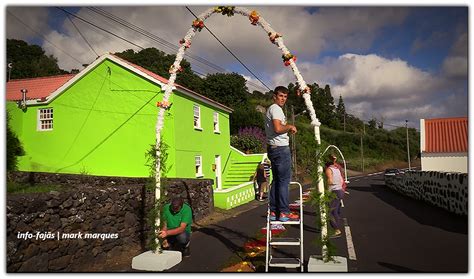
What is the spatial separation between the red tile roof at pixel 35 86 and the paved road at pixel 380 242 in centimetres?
1034

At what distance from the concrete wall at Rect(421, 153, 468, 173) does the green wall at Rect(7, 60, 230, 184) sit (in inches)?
344

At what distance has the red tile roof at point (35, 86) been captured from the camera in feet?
49.3

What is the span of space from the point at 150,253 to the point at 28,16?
396 centimetres

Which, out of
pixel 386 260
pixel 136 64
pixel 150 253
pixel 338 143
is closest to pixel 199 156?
pixel 136 64

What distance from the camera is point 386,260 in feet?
16.7

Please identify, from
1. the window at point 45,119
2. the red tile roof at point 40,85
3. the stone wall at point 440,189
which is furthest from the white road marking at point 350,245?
the window at point 45,119

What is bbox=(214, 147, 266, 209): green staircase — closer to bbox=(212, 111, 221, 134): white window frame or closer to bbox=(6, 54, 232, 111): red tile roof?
bbox=(212, 111, 221, 134): white window frame

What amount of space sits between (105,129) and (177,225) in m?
9.06

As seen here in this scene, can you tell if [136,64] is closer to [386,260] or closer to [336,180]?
[336,180]

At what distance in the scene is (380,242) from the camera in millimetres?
6336

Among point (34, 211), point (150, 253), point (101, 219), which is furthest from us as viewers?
point (101, 219)

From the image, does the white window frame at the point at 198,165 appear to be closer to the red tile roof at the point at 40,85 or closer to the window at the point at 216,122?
the window at the point at 216,122

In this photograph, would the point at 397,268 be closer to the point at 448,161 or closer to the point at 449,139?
the point at 449,139

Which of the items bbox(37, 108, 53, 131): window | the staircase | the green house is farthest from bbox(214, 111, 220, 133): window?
bbox(37, 108, 53, 131): window
